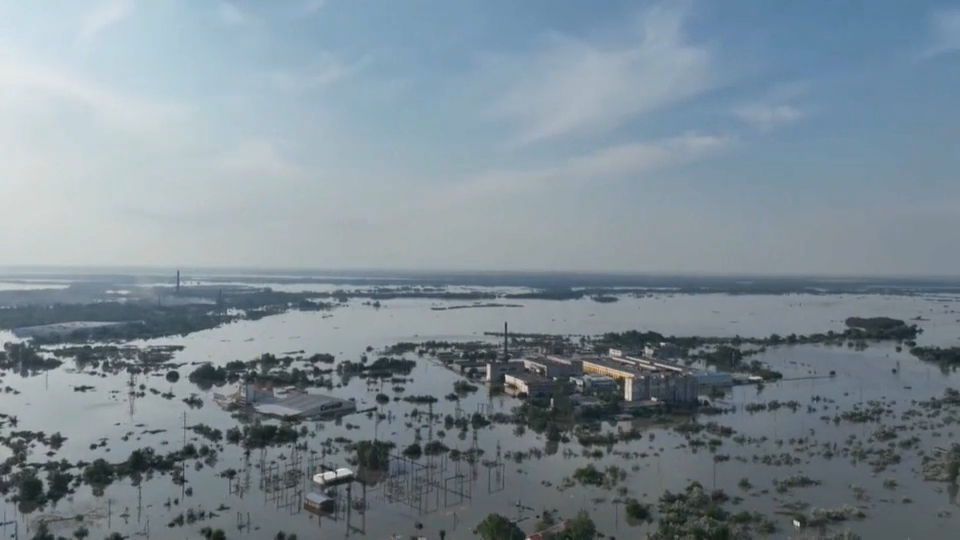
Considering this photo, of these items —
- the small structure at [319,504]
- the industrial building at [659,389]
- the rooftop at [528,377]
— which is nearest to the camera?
the small structure at [319,504]

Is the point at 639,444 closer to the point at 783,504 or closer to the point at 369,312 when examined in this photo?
the point at 783,504

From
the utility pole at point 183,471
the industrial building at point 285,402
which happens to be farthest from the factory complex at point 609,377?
the utility pole at point 183,471

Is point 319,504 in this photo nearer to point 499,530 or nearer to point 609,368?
point 499,530

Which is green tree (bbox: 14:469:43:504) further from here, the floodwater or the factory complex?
the factory complex

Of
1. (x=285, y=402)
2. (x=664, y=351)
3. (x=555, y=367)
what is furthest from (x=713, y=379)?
(x=285, y=402)

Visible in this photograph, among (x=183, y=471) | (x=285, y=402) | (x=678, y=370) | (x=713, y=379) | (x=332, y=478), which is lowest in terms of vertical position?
(x=183, y=471)

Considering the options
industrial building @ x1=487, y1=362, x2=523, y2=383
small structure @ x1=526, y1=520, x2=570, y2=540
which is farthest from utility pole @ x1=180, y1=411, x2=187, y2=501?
industrial building @ x1=487, y1=362, x2=523, y2=383

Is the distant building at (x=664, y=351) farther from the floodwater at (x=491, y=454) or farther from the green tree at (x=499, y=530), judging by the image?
the green tree at (x=499, y=530)
